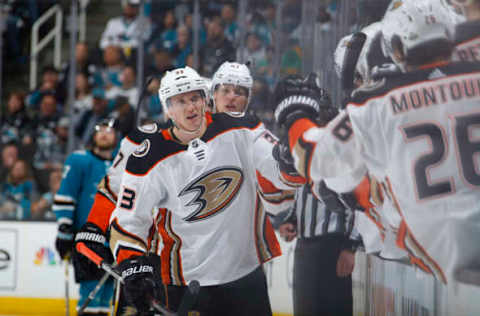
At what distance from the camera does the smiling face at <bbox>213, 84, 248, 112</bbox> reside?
235cm

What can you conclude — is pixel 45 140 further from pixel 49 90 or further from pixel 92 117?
pixel 92 117

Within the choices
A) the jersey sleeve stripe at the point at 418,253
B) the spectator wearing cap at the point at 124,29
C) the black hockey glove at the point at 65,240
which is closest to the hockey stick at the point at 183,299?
the jersey sleeve stripe at the point at 418,253

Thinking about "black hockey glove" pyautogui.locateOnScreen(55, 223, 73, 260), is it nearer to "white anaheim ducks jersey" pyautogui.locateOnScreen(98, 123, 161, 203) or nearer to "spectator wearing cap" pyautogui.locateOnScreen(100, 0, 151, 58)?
"white anaheim ducks jersey" pyautogui.locateOnScreen(98, 123, 161, 203)

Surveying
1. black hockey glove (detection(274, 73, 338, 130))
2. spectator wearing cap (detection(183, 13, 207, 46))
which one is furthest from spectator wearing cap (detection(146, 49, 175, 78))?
black hockey glove (detection(274, 73, 338, 130))

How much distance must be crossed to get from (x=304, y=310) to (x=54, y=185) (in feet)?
8.94

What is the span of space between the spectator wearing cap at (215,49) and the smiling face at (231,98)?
4.6 inches

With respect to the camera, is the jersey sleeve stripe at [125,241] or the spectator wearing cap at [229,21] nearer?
the jersey sleeve stripe at [125,241]

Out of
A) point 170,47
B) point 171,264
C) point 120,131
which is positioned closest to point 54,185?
point 120,131

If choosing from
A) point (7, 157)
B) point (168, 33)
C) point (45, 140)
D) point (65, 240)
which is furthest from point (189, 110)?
point (45, 140)

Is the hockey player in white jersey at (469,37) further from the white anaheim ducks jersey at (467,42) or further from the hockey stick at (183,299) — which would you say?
the hockey stick at (183,299)

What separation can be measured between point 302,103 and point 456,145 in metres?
0.40

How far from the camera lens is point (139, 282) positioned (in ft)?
6.77

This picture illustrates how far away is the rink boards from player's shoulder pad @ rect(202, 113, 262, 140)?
2340 mm

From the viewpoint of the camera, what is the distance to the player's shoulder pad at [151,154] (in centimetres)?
217
